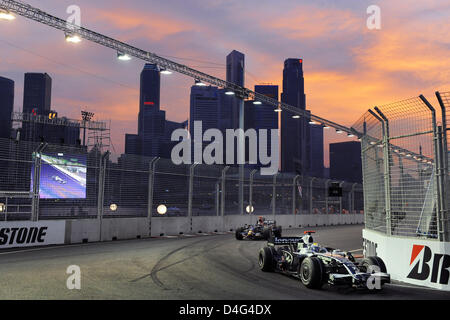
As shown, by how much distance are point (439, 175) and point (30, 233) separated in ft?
44.3

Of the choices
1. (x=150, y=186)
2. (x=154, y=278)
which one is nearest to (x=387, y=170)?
(x=154, y=278)

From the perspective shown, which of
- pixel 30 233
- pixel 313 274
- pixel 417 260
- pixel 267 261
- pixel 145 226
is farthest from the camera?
pixel 145 226

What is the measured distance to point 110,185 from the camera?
17.6 metres

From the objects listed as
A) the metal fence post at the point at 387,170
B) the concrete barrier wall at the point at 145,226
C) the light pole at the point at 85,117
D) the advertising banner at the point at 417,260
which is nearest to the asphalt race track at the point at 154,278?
the advertising banner at the point at 417,260

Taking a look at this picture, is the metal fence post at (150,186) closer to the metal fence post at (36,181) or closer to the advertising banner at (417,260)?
the metal fence post at (36,181)

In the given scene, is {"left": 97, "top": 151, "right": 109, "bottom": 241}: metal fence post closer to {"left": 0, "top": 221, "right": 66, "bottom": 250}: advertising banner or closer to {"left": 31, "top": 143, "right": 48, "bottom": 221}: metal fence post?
{"left": 0, "top": 221, "right": 66, "bottom": 250}: advertising banner

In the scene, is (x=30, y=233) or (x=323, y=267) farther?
(x=30, y=233)

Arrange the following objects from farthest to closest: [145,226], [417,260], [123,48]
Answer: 1. [123,48]
2. [145,226]
3. [417,260]

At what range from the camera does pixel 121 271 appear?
9477 mm

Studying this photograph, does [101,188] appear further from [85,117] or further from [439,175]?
[85,117]

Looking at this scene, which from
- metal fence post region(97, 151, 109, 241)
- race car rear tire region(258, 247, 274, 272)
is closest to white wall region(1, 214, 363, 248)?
metal fence post region(97, 151, 109, 241)

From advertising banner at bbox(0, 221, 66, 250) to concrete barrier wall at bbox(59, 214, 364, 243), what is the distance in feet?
1.45
